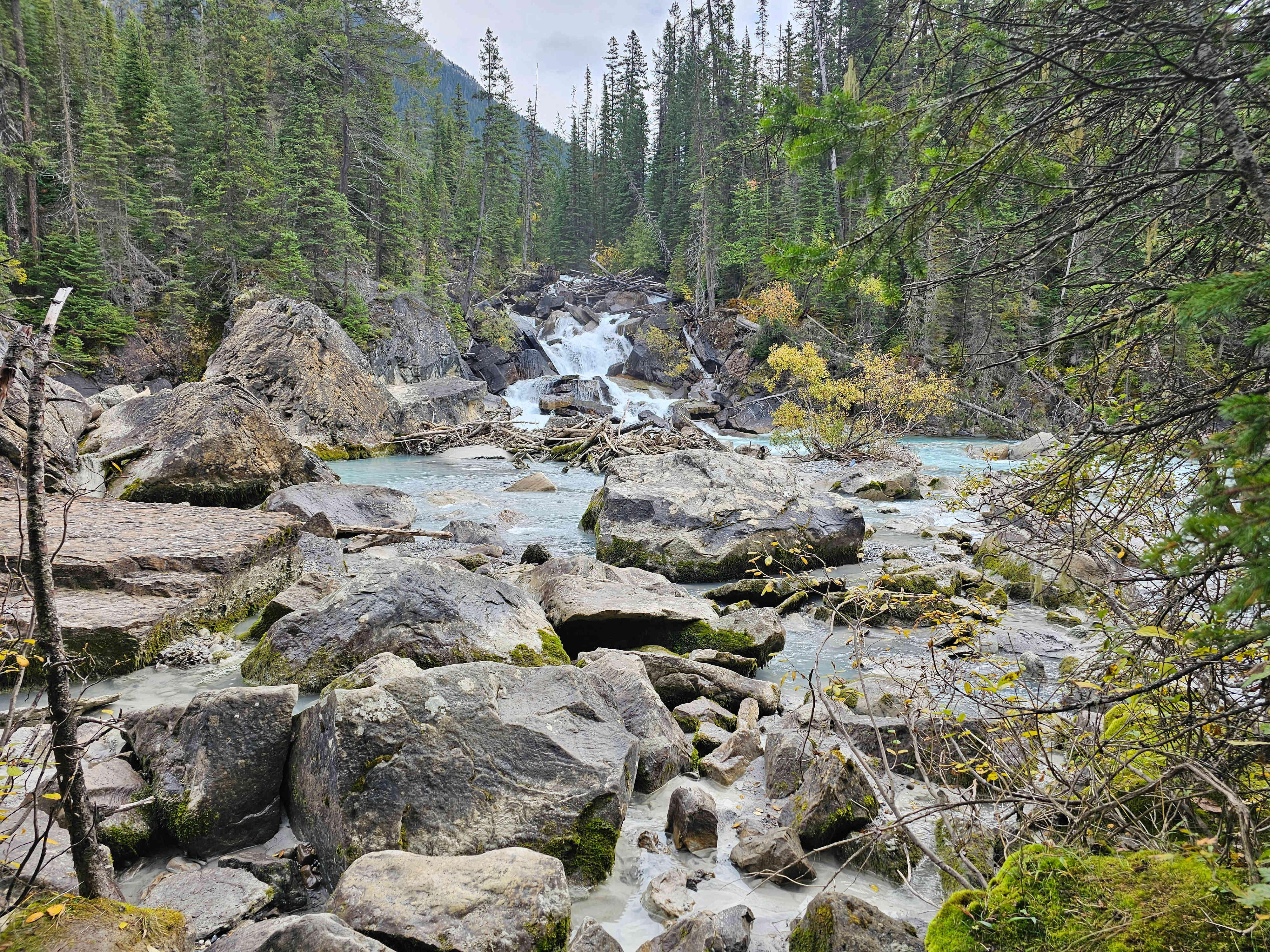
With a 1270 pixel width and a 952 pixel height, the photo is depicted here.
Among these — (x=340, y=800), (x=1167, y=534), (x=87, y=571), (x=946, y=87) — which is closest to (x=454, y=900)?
(x=340, y=800)

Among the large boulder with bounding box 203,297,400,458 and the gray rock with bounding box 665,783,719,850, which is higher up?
the large boulder with bounding box 203,297,400,458

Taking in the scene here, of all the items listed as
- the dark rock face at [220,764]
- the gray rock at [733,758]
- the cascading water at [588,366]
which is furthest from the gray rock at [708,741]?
the cascading water at [588,366]

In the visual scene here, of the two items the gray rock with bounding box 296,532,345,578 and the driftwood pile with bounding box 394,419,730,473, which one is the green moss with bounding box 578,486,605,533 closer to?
the gray rock with bounding box 296,532,345,578

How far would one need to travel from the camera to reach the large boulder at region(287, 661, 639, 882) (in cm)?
348

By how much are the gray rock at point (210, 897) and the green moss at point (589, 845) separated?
130 cm

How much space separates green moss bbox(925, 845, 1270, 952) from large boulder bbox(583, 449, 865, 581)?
782 cm

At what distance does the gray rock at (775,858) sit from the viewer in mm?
3730

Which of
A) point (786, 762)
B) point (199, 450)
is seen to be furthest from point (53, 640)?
point (199, 450)

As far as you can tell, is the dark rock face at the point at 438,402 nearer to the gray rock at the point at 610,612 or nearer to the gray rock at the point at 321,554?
the gray rock at the point at 321,554

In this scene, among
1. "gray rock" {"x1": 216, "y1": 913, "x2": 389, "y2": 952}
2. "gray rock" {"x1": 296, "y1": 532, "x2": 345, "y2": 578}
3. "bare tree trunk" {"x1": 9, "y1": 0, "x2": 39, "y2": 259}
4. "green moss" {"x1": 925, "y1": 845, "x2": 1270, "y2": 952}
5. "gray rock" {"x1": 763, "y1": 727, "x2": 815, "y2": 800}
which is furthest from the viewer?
"bare tree trunk" {"x1": 9, "y1": 0, "x2": 39, "y2": 259}

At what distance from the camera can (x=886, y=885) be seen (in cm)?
371

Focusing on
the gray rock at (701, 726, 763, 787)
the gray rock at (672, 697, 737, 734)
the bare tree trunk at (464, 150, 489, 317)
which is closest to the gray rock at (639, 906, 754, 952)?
the gray rock at (701, 726, 763, 787)

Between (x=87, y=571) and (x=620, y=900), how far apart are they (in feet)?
19.8

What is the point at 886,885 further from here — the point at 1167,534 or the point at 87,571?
the point at 87,571
